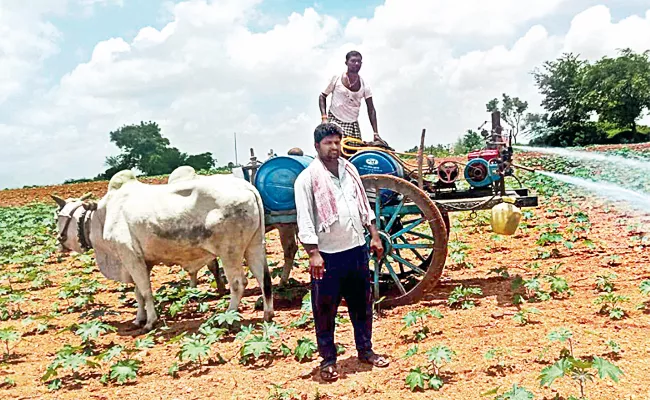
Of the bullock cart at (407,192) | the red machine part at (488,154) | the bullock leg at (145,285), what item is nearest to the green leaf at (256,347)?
the bullock cart at (407,192)

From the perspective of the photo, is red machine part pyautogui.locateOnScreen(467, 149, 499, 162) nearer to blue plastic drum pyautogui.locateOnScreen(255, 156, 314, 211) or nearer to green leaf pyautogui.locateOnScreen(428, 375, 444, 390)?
blue plastic drum pyautogui.locateOnScreen(255, 156, 314, 211)

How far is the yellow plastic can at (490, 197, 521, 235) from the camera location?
5.59 metres

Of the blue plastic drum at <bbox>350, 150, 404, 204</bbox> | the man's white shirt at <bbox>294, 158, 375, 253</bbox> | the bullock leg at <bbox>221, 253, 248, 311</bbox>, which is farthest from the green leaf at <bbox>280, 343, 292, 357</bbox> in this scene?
the blue plastic drum at <bbox>350, 150, 404, 204</bbox>

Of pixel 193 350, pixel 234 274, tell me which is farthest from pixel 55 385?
pixel 234 274

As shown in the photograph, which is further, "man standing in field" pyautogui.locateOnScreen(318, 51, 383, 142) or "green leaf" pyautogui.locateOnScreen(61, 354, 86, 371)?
"man standing in field" pyautogui.locateOnScreen(318, 51, 383, 142)

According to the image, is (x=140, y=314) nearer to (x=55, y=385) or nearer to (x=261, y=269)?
(x=261, y=269)

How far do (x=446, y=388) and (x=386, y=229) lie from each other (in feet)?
7.54

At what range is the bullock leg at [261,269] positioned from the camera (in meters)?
5.91

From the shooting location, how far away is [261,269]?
601 cm

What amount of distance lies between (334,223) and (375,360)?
107 centimetres

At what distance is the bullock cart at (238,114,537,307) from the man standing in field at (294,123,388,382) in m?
1.37

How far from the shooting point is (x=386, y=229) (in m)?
5.89

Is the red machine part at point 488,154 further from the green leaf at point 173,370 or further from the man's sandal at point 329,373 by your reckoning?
the green leaf at point 173,370

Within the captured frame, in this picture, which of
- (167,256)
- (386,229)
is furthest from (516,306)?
(167,256)
